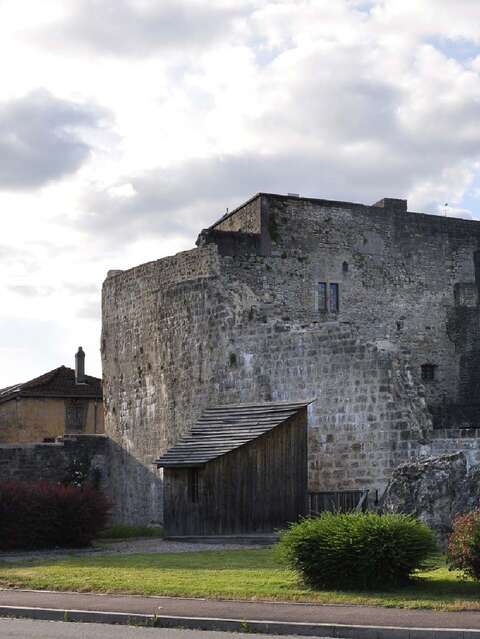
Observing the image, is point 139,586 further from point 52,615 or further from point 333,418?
point 333,418

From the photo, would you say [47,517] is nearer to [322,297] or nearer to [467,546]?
[467,546]

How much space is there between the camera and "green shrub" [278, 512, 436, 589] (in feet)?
45.9

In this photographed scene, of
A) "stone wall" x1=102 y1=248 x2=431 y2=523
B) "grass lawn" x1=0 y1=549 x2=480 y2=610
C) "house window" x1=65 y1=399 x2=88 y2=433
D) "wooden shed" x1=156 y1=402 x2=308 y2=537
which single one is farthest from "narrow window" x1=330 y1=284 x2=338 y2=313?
"house window" x1=65 y1=399 x2=88 y2=433

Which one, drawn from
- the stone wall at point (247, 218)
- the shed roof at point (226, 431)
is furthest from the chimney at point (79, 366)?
the shed roof at point (226, 431)

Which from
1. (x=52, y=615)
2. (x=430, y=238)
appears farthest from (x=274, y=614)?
(x=430, y=238)

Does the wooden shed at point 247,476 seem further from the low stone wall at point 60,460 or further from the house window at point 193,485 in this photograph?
the low stone wall at point 60,460

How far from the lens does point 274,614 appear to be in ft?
40.4

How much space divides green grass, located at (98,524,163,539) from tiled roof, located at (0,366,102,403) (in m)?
17.8

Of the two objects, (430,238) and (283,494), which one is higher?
(430,238)

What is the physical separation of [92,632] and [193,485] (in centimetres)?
1307

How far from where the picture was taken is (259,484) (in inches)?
946

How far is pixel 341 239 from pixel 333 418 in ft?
34.6

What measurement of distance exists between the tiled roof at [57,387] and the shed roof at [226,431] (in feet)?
71.4

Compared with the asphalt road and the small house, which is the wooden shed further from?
the small house
